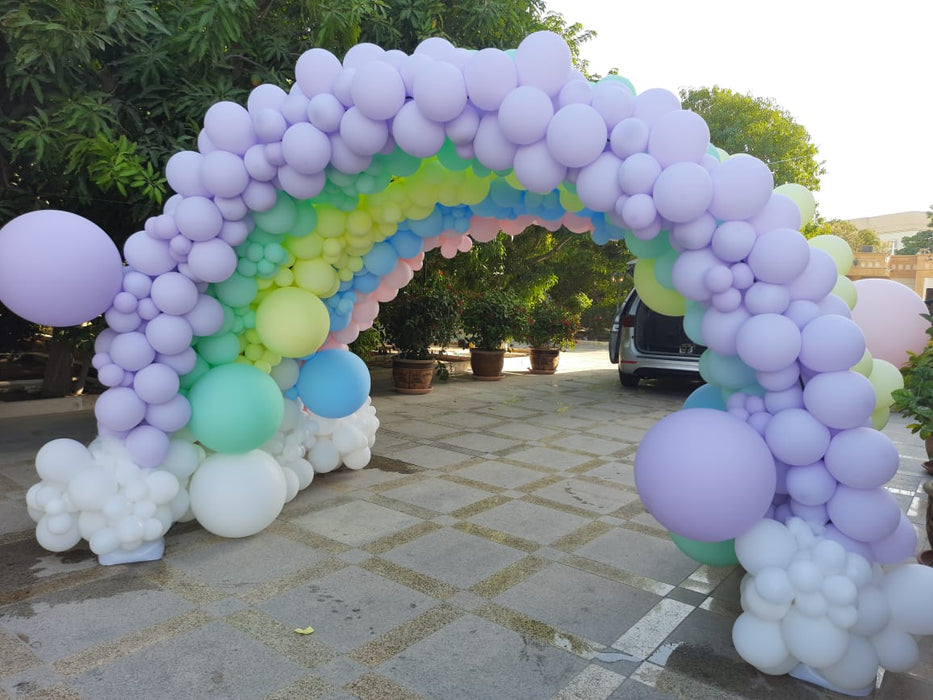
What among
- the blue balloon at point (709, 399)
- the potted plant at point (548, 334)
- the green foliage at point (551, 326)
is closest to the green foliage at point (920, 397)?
the blue balloon at point (709, 399)

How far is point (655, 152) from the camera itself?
2.62 meters

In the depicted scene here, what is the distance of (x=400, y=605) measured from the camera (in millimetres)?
3025

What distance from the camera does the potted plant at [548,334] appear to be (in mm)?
10766

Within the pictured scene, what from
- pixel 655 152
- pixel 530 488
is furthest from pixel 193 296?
pixel 530 488

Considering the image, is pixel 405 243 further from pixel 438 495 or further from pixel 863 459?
pixel 863 459

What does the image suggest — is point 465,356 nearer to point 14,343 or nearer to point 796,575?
point 14,343

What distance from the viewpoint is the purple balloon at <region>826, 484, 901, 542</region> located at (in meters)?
2.45

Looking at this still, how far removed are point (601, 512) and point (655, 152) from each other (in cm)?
257

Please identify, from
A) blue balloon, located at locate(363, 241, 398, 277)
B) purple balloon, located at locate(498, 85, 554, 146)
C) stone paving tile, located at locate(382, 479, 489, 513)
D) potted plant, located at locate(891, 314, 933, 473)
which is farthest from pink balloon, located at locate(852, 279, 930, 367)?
blue balloon, located at locate(363, 241, 398, 277)

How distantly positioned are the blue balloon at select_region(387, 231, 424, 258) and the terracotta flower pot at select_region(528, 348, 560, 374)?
703 cm

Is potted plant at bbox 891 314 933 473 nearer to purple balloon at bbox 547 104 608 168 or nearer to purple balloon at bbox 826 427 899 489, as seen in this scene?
purple balloon at bbox 826 427 899 489

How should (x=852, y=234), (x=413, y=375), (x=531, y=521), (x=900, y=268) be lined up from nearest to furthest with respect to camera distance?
1. (x=531, y=521)
2. (x=413, y=375)
3. (x=900, y=268)
4. (x=852, y=234)

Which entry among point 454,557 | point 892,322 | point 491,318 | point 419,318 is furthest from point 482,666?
point 491,318

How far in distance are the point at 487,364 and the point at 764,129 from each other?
487 inches
